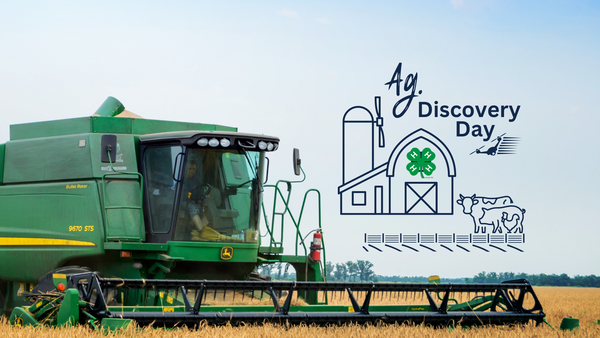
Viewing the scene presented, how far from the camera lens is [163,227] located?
7.39m

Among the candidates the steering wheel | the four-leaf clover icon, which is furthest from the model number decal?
the four-leaf clover icon

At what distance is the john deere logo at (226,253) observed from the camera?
7330 mm

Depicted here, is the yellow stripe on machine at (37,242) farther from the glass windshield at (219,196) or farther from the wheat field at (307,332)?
the wheat field at (307,332)

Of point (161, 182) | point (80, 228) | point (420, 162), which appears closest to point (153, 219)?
point (161, 182)

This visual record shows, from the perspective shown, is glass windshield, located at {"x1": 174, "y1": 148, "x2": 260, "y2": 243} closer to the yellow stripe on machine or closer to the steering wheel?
the steering wheel

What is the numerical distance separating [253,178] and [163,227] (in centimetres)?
125

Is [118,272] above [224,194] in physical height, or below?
below

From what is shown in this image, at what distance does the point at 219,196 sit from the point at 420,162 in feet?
22.8

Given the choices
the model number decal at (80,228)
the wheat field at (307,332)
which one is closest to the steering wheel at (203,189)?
the model number decal at (80,228)

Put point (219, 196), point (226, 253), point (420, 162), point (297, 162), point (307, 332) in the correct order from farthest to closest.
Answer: point (420, 162), point (297, 162), point (219, 196), point (226, 253), point (307, 332)

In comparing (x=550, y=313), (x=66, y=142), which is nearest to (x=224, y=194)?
(x=66, y=142)

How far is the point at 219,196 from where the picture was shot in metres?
7.55

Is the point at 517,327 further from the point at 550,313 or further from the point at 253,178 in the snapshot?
the point at 550,313

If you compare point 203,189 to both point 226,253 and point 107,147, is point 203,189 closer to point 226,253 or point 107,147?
point 226,253
